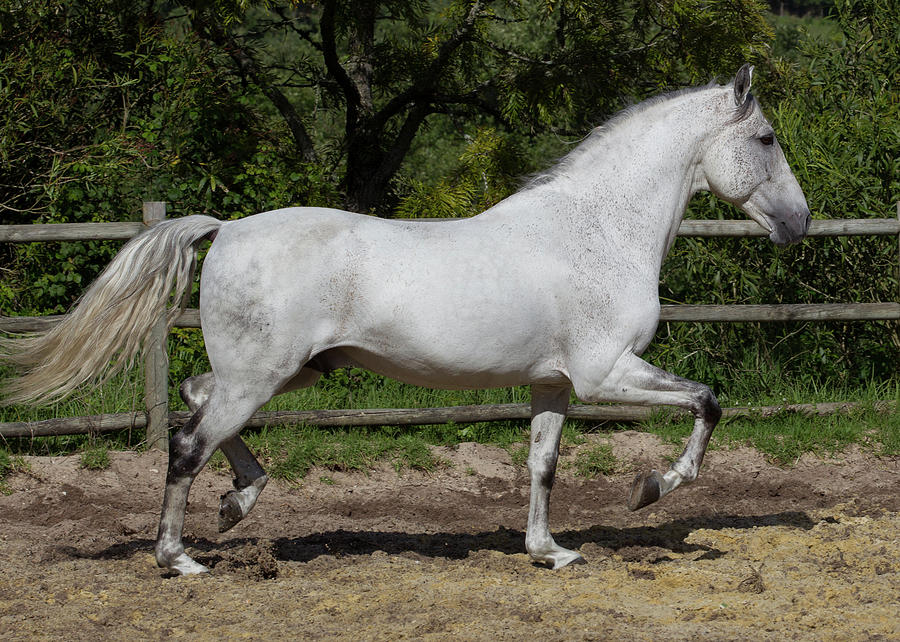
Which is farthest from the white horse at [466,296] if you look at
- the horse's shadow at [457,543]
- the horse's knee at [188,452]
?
the horse's shadow at [457,543]

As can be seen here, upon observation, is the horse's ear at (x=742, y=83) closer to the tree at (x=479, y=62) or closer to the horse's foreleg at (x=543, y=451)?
the horse's foreleg at (x=543, y=451)

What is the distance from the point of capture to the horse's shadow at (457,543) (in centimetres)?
461

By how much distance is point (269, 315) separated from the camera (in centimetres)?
411

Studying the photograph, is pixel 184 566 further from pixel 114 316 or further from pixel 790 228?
pixel 790 228

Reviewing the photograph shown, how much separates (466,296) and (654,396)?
0.92 m

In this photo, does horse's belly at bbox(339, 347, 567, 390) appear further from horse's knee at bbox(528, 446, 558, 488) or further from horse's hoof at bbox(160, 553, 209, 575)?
horse's hoof at bbox(160, 553, 209, 575)

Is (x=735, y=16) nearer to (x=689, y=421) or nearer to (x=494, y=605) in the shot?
(x=689, y=421)

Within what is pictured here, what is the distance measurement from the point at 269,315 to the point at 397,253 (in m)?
0.59

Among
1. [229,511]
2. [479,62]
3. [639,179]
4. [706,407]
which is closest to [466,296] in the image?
[639,179]

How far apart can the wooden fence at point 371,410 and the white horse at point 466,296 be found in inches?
62.4

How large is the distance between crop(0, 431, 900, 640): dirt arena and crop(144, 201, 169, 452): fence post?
152mm

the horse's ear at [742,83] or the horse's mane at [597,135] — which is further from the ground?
the horse's ear at [742,83]

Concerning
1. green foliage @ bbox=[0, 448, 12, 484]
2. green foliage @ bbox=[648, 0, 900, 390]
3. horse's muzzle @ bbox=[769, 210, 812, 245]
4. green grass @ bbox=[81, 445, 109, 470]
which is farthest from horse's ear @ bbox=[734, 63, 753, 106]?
green foliage @ bbox=[0, 448, 12, 484]

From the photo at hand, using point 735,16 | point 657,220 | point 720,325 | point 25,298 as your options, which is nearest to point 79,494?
point 25,298
